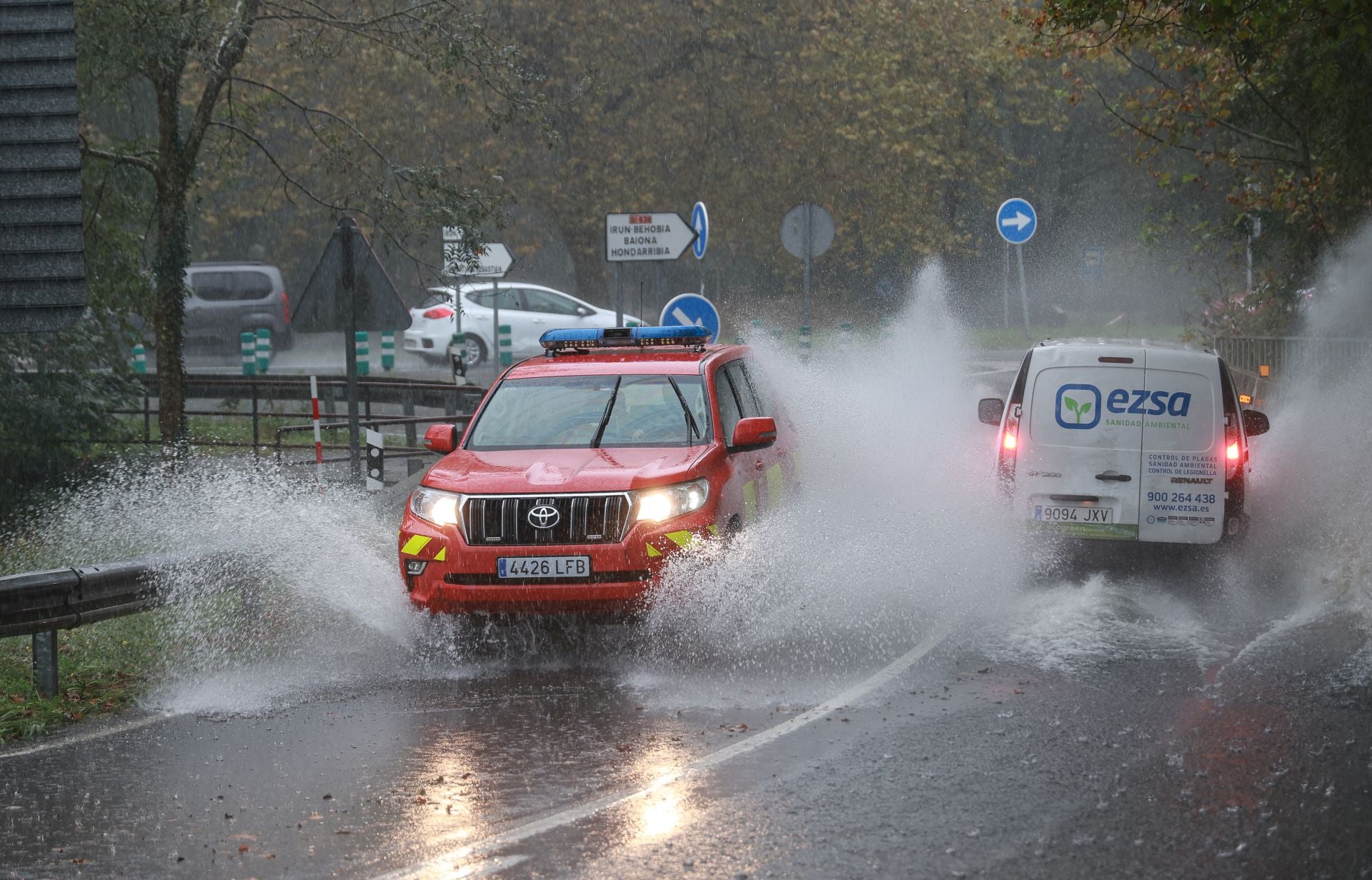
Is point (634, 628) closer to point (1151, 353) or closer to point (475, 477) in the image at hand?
point (475, 477)

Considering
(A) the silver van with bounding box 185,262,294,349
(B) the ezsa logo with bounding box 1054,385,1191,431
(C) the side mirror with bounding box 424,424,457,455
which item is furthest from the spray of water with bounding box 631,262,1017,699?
(A) the silver van with bounding box 185,262,294,349

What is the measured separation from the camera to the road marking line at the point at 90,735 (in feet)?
25.6

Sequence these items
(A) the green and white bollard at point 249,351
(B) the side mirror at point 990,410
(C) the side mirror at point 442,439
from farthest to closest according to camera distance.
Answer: (A) the green and white bollard at point 249,351 → (B) the side mirror at point 990,410 → (C) the side mirror at point 442,439

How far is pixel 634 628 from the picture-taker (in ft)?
32.3

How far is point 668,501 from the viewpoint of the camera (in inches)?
372

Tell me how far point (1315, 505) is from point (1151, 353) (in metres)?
5.69

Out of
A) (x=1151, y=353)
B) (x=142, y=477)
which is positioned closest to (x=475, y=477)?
(x=1151, y=353)

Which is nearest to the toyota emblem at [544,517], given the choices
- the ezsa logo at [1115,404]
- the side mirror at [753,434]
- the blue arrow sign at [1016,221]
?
the side mirror at [753,434]

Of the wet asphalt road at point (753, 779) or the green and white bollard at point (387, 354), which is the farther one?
the green and white bollard at point (387, 354)

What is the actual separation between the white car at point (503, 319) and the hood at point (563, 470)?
996 inches

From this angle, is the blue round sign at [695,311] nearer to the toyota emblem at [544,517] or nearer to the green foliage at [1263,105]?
the green foliage at [1263,105]

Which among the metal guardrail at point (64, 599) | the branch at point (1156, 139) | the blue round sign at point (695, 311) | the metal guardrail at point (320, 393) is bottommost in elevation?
the metal guardrail at point (64, 599)

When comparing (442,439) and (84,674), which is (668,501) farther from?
(84,674)

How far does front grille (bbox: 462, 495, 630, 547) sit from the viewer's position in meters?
9.30
